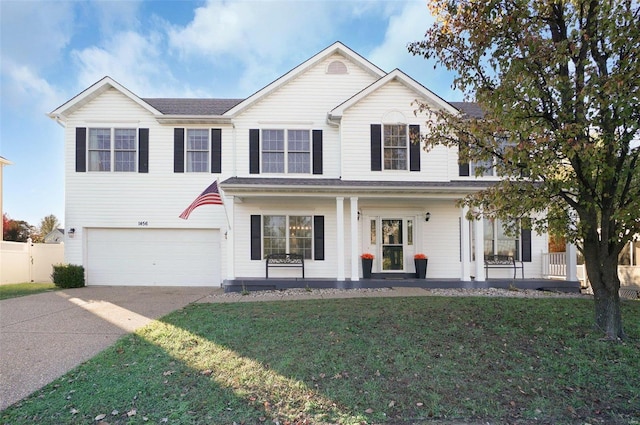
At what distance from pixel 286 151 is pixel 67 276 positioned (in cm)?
855

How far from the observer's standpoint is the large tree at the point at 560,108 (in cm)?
482

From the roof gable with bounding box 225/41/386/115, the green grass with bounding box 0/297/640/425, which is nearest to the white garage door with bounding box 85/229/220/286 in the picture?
the roof gable with bounding box 225/41/386/115

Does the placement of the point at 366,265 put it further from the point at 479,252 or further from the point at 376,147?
the point at 376,147

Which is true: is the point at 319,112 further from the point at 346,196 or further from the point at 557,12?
the point at 557,12

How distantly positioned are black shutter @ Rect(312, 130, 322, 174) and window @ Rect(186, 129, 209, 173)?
3.89m

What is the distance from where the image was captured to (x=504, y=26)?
5230 millimetres

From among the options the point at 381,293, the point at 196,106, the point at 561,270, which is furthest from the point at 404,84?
the point at 561,270

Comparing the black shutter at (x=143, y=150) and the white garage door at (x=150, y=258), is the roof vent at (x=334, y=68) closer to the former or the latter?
the black shutter at (x=143, y=150)

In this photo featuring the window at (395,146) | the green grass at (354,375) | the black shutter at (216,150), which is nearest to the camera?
the green grass at (354,375)

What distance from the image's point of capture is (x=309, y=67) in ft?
41.6

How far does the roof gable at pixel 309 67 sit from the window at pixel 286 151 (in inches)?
46.9

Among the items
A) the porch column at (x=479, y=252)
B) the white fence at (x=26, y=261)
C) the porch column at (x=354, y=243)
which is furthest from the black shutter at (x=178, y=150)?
the porch column at (x=479, y=252)

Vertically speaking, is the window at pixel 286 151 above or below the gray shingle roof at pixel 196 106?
below

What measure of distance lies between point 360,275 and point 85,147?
Result: 35.2ft
